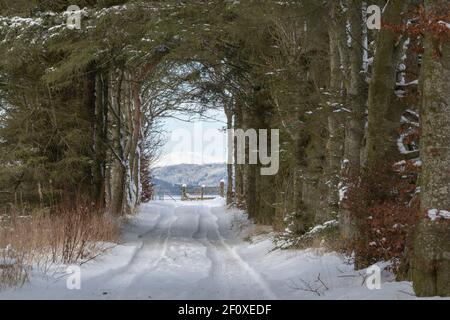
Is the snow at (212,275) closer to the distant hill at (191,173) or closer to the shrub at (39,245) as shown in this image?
the shrub at (39,245)

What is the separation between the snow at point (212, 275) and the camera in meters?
7.80

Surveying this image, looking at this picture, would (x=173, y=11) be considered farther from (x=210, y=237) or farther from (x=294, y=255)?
(x=210, y=237)

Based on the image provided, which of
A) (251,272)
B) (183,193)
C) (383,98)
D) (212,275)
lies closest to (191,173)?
(183,193)

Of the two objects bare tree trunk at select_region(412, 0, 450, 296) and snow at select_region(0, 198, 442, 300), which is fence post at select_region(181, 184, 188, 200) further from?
bare tree trunk at select_region(412, 0, 450, 296)

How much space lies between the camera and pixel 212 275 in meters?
10.3

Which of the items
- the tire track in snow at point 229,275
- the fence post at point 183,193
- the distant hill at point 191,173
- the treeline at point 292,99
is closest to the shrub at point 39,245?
the tire track in snow at point 229,275

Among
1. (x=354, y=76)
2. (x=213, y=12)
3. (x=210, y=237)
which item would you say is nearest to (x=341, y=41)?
(x=354, y=76)

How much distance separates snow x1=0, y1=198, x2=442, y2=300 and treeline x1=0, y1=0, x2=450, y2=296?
1.69 feet

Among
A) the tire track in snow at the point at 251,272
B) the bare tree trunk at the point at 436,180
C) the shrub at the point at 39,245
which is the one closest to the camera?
the bare tree trunk at the point at 436,180

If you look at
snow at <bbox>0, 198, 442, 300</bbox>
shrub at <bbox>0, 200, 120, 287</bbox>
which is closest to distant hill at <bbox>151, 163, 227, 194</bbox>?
snow at <bbox>0, 198, 442, 300</bbox>

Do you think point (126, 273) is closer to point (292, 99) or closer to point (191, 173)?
point (292, 99)

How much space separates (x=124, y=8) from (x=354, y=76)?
5134mm

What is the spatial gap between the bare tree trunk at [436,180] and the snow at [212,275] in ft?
1.13

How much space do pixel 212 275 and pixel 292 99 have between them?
17.2ft
